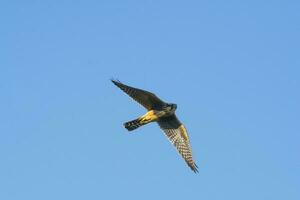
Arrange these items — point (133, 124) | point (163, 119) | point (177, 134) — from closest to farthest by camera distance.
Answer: point (133, 124)
point (163, 119)
point (177, 134)

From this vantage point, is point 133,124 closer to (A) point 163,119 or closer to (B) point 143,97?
(B) point 143,97

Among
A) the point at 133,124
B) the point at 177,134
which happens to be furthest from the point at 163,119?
the point at 133,124

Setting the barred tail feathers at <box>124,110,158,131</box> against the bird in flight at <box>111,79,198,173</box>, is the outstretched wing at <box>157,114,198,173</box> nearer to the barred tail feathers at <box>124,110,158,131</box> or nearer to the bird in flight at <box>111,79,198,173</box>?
the bird in flight at <box>111,79,198,173</box>

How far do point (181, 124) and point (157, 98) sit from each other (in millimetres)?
2295

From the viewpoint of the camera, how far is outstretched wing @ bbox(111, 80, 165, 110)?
2802cm

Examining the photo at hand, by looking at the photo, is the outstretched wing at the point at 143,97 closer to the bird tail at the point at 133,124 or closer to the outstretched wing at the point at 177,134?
the bird tail at the point at 133,124

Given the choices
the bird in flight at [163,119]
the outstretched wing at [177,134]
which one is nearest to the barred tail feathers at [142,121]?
the bird in flight at [163,119]

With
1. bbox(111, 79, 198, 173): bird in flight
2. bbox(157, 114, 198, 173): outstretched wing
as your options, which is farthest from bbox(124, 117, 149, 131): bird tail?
bbox(157, 114, 198, 173): outstretched wing

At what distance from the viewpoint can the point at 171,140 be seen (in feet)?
99.9

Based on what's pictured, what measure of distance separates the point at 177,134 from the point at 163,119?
3.07ft

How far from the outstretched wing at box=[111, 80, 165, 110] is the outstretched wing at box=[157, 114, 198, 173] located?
1.08m

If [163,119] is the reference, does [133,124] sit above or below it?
below

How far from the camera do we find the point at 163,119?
30109mm

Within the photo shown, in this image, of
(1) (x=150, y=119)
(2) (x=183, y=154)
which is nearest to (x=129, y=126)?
(1) (x=150, y=119)
